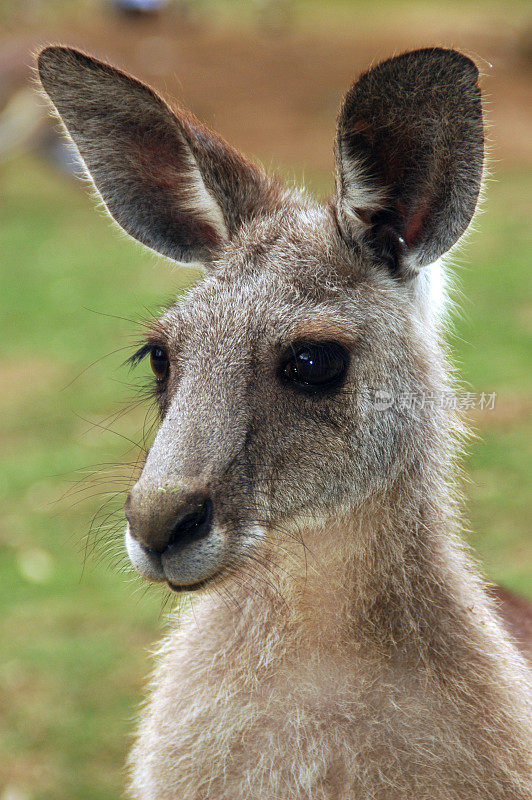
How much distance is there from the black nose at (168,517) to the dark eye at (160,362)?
53cm

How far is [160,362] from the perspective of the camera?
2.76m

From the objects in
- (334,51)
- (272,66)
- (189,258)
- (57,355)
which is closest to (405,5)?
(334,51)

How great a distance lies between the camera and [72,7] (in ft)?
73.7

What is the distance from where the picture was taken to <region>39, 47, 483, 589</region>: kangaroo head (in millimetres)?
2355

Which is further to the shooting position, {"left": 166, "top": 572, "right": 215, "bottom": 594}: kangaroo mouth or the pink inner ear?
the pink inner ear

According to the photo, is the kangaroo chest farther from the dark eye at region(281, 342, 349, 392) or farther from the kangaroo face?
the dark eye at region(281, 342, 349, 392)

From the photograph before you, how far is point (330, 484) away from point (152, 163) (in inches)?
44.9

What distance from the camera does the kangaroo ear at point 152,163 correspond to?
273 centimetres

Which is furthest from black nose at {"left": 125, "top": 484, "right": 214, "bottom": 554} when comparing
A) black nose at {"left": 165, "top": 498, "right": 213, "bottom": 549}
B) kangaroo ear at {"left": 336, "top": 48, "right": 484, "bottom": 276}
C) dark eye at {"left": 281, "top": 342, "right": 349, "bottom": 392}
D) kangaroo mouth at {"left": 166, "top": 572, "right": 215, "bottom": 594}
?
kangaroo ear at {"left": 336, "top": 48, "right": 484, "bottom": 276}

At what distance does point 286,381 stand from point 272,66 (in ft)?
55.3

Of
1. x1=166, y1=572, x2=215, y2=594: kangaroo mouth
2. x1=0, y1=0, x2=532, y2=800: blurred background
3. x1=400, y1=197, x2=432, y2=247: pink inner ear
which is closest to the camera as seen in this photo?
x1=166, y1=572, x2=215, y2=594: kangaroo mouth

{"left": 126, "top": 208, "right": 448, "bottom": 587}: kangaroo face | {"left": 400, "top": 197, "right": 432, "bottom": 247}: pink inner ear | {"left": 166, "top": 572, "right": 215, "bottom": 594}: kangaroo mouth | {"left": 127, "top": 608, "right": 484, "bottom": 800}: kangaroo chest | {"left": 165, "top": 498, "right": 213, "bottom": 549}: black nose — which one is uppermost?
{"left": 400, "top": 197, "right": 432, "bottom": 247}: pink inner ear

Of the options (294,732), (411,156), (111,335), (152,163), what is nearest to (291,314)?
(411,156)

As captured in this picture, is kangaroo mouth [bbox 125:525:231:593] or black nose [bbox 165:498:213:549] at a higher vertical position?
black nose [bbox 165:498:213:549]
